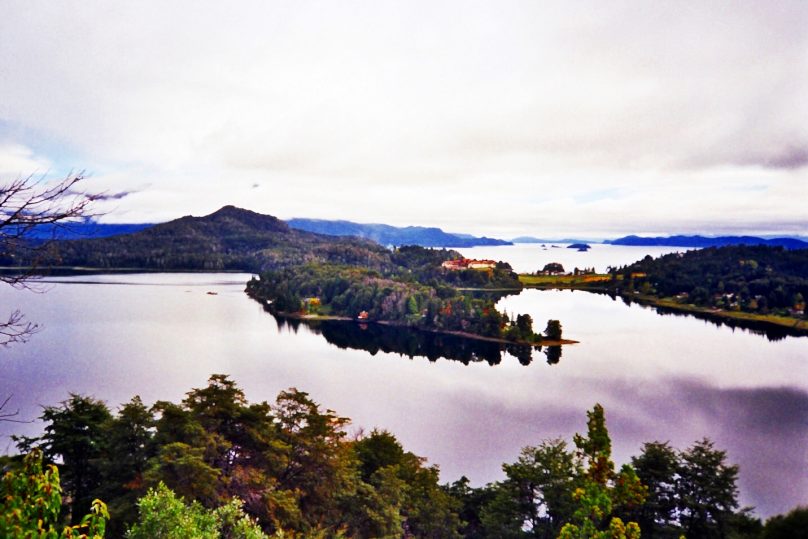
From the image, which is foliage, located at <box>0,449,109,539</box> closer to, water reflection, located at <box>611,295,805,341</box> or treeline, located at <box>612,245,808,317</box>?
water reflection, located at <box>611,295,805,341</box>

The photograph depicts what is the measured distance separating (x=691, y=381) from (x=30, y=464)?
142 feet

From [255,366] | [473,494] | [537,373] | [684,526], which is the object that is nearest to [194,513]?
[473,494]

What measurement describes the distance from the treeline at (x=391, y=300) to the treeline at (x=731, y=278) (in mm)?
30563

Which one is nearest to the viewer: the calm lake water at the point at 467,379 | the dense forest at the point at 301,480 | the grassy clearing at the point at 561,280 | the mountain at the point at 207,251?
the dense forest at the point at 301,480

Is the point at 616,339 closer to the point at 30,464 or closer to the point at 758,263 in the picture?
the point at 30,464

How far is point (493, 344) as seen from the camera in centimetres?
5250

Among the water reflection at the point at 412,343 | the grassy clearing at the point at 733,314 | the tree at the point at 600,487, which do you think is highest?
the tree at the point at 600,487

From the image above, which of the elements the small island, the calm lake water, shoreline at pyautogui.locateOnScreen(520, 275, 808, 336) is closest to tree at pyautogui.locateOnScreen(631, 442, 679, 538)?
the calm lake water

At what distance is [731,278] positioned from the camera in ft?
297

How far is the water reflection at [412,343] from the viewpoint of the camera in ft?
153

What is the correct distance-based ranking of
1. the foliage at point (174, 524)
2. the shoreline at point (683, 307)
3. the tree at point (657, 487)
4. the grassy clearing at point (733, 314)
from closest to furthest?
the foliage at point (174, 524) < the tree at point (657, 487) < the grassy clearing at point (733, 314) < the shoreline at point (683, 307)

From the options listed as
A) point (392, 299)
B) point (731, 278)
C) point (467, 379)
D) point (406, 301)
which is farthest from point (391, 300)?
point (731, 278)

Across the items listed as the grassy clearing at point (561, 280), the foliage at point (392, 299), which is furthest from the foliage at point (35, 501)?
the grassy clearing at point (561, 280)

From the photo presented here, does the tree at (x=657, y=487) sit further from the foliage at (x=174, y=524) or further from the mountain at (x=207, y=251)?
the mountain at (x=207, y=251)
